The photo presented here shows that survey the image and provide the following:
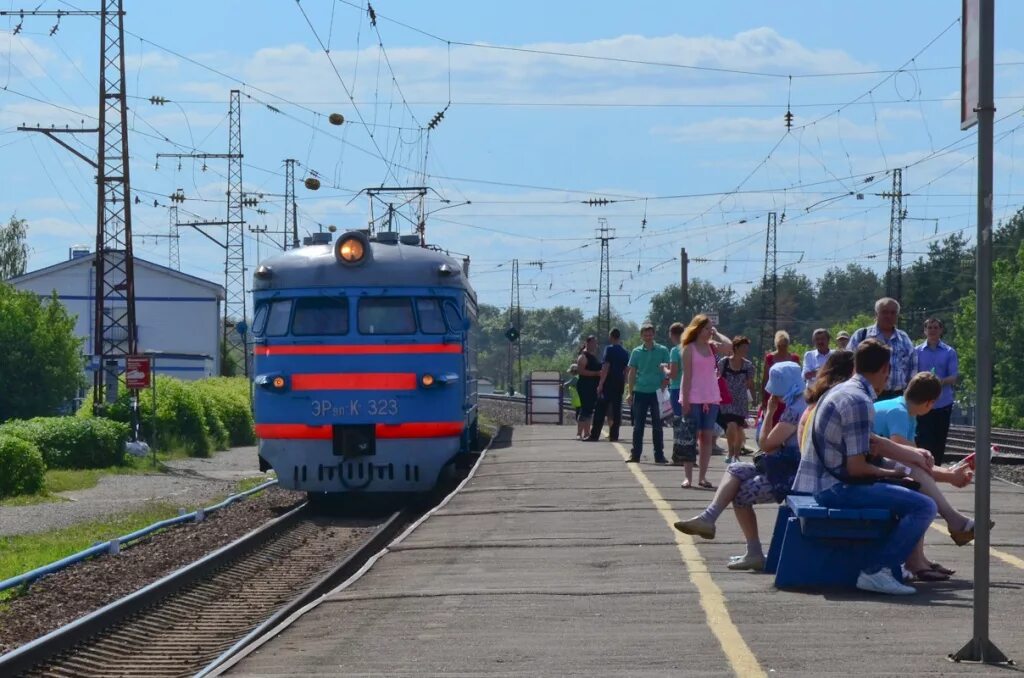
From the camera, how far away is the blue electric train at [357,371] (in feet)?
59.4

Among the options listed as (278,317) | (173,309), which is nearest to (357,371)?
(278,317)

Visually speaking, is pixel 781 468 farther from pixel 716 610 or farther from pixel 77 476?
pixel 77 476

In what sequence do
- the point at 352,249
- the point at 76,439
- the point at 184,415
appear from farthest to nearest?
1. the point at 184,415
2. the point at 76,439
3. the point at 352,249

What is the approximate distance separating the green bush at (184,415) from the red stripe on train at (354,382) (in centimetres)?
1554

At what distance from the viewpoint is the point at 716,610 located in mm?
8695

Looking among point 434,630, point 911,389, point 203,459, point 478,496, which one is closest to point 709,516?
point 911,389

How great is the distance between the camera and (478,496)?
16922 mm

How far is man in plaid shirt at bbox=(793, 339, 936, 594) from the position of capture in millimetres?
9055

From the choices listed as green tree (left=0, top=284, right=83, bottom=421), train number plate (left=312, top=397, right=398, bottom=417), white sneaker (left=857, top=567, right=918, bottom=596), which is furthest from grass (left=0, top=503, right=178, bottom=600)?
green tree (left=0, top=284, right=83, bottom=421)

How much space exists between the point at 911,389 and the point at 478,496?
7916mm

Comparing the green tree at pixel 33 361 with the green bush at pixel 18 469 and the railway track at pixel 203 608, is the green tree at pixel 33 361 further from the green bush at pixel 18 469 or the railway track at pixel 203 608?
the railway track at pixel 203 608

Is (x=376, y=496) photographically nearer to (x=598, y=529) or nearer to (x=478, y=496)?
(x=478, y=496)

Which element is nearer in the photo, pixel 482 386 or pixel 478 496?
pixel 478 496

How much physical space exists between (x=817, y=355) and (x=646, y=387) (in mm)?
3325
